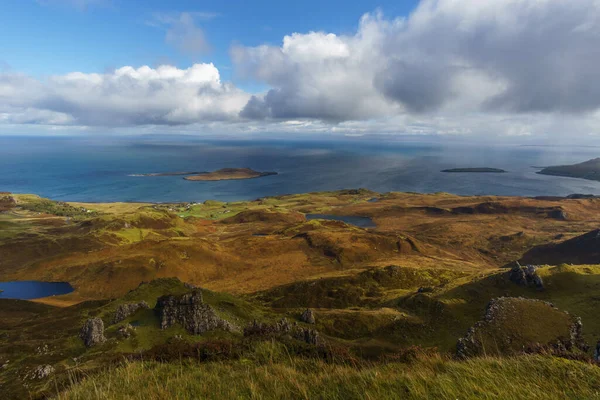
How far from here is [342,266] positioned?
81.5m

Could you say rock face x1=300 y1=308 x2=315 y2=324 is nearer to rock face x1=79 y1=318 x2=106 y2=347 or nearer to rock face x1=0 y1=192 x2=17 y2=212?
rock face x1=79 y1=318 x2=106 y2=347

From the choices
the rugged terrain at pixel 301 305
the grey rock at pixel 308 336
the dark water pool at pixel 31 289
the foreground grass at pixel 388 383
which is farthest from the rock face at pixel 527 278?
the dark water pool at pixel 31 289

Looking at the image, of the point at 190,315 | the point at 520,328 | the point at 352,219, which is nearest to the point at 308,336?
the point at 190,315

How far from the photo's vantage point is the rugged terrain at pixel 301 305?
21.3 feet

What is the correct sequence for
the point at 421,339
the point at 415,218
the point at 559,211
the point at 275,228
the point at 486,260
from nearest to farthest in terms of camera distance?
the point at 421,339 → the point at 486,260 → the point at 275,228 → the point at 559,211 → the point at 415,218

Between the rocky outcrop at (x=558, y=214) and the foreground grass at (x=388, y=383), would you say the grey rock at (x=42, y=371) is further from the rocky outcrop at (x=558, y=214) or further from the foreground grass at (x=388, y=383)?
the rocky outcrop at (x=558, y=214)

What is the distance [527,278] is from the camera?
41.9m

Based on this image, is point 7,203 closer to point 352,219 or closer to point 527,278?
point 352,219

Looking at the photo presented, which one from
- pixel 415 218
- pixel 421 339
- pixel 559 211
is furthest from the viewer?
pixel 415 218

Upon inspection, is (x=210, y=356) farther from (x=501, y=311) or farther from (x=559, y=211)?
(x=559, y=211)

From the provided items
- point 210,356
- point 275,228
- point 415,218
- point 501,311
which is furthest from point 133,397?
point 415,218

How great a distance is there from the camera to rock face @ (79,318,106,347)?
31047mm

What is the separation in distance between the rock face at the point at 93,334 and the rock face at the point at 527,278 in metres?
52.5

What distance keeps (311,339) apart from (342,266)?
53.0 m
